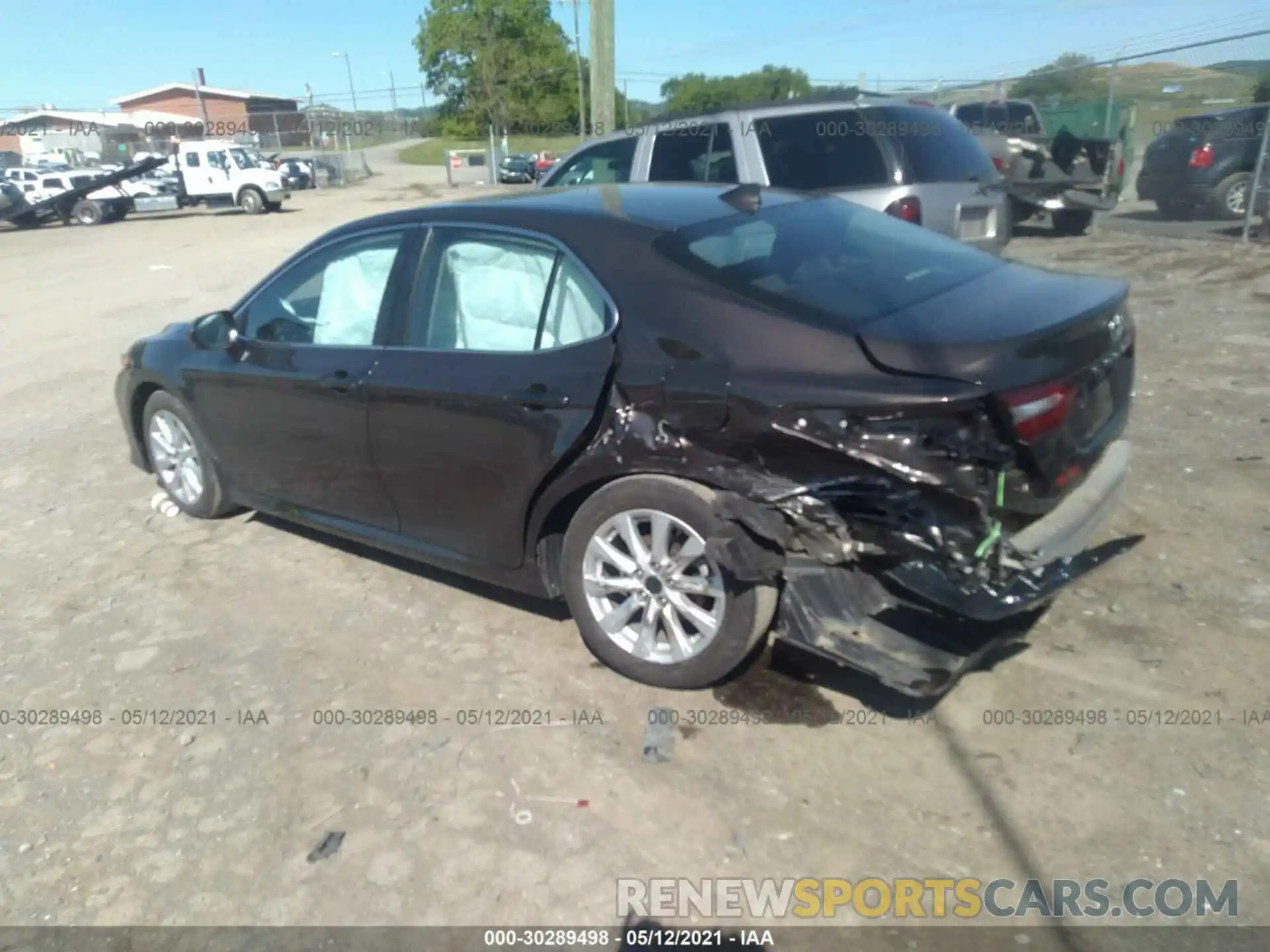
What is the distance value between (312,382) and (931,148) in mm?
4862

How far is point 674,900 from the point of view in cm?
267

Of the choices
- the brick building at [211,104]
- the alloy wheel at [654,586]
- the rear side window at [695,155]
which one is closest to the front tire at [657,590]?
the alloy wheel at [654,586]

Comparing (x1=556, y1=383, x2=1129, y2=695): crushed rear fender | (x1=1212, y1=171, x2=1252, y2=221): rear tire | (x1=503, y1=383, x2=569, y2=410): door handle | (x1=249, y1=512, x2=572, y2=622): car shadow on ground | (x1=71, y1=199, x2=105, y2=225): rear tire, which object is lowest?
(x1=71, y1=199, x2=105, y2=225): rear tire

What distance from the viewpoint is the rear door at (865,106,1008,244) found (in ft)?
23.0

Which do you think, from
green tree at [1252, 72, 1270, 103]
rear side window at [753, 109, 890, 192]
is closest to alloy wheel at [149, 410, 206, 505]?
rear side window at [753, 109, 890, 192]

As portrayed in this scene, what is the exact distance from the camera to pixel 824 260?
368 centimetres

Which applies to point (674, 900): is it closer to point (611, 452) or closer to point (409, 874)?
point (409, 874)

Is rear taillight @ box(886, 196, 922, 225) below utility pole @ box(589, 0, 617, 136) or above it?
below

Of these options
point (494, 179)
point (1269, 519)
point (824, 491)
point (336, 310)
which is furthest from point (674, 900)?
point (494, 179)

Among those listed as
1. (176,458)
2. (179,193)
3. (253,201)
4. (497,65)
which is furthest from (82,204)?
(497,65)

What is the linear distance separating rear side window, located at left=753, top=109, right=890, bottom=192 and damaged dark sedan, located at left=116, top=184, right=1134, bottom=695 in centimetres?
295

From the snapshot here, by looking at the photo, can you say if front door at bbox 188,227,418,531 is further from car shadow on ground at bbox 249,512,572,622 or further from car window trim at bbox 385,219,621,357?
car shadow on ground at bbox 249,512,572,622

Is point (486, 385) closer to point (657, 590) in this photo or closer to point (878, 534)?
point (657, 590)

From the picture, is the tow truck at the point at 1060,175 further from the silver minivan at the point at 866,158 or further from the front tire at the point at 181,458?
the front tire at the point at 181,458
